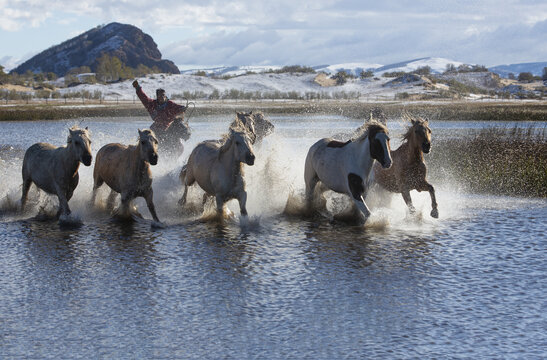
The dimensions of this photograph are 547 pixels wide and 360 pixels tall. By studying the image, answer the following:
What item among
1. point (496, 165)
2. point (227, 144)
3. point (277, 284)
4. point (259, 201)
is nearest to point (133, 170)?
point (227, 144)

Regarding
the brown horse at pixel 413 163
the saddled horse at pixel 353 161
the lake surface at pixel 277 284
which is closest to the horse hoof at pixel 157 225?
the lake surface at pixel 277 284

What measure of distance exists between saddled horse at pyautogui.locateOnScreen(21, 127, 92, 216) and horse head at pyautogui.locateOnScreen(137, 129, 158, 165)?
0.96 meters

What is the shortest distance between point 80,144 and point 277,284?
558 centimetres

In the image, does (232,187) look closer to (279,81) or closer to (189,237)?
(189,237)

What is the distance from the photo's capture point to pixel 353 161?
12594 mm

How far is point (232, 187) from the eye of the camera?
12.8 metres

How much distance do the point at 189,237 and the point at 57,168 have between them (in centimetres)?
319

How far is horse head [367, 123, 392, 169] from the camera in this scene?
1193cm

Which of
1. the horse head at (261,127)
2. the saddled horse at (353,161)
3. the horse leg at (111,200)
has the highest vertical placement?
the horse head at (261,127)

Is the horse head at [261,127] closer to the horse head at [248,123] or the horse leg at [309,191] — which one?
the horse head at [248,123]

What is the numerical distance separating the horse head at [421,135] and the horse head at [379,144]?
717 millimetres

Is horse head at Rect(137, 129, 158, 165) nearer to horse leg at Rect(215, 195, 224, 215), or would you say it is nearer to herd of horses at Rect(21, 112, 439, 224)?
herd of horses at Rect(21, 112, 439, 224)

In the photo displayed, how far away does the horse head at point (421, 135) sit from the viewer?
41.1ft

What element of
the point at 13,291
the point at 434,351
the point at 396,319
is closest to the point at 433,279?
the point at 396,319
